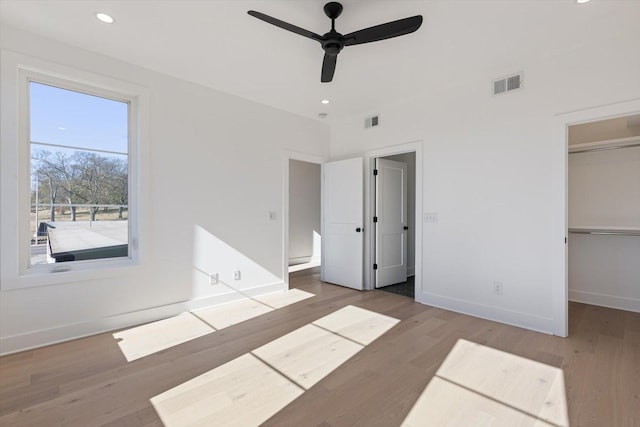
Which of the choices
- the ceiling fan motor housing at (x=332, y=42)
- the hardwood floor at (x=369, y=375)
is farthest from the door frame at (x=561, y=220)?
the ceiling fan motor housing at (x=332, y=42)

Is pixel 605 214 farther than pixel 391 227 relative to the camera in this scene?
No

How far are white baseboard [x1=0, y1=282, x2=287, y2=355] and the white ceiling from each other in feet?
8.91

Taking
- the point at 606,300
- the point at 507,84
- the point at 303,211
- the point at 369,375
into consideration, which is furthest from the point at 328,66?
the point at 303,211

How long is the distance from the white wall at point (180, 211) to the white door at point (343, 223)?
2.86 feet

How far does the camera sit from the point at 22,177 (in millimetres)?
2729

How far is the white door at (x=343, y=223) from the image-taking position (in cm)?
481

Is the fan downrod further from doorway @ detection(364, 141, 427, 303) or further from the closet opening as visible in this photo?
the closet opening

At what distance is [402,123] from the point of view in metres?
4.32

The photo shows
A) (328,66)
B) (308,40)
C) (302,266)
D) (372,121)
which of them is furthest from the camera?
(302,266)

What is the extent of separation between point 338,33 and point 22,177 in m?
3.08

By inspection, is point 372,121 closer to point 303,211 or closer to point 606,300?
point 303,211

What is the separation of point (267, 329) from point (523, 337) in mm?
2565

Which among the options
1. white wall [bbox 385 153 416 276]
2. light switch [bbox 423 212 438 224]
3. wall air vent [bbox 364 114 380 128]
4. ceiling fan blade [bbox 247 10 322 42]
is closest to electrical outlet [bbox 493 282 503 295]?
light switch [bbox 423 212 438 224]

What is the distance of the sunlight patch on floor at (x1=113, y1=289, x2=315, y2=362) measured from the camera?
9.10 ft
